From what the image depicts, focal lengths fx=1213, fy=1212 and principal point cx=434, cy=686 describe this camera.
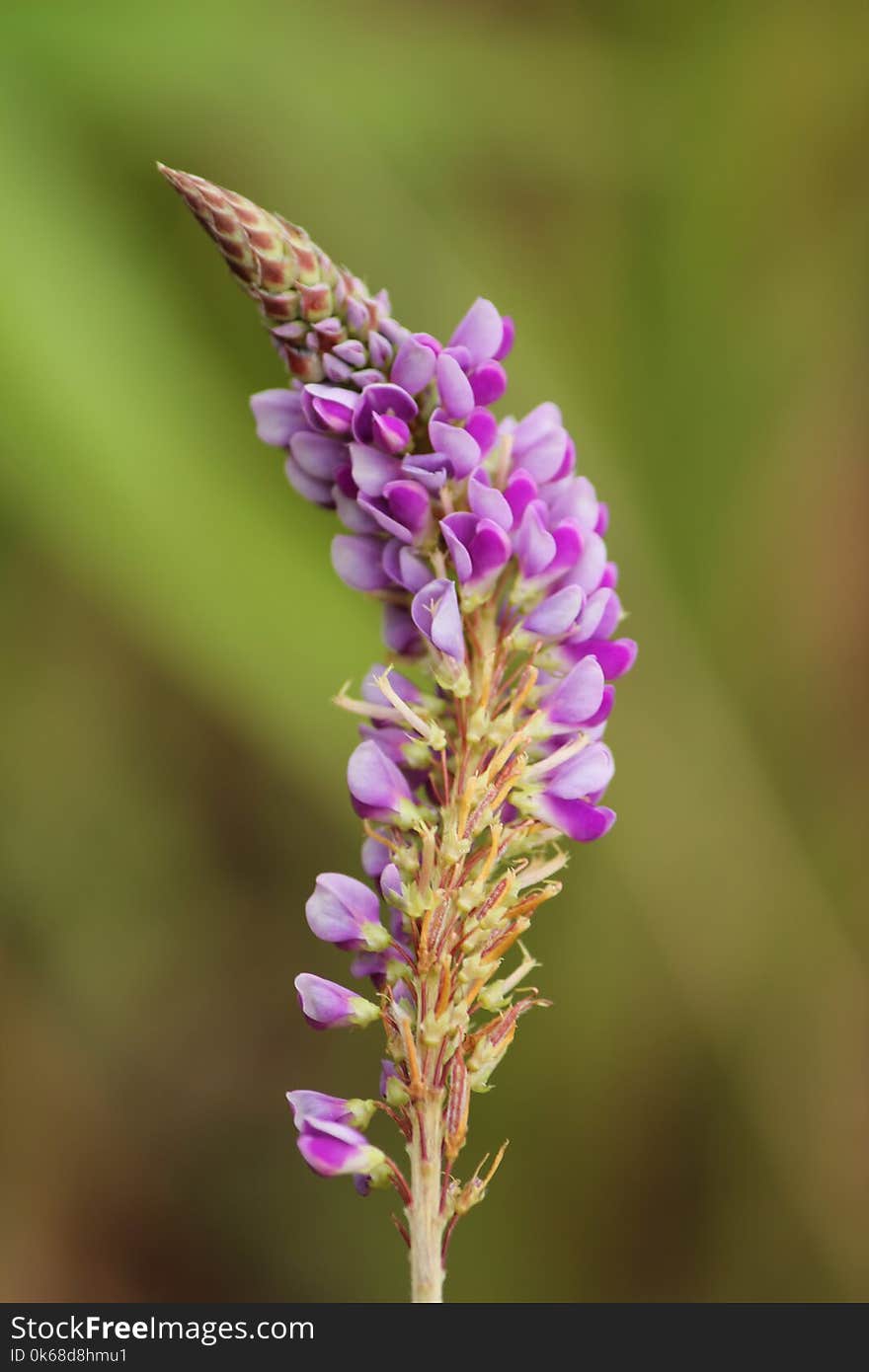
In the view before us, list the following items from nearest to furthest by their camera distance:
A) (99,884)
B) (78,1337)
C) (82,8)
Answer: (78,1337), (82,8), (99,884)

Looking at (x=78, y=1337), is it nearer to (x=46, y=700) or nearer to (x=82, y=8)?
(x=46, y=700)

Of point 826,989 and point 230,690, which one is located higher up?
point 230,690

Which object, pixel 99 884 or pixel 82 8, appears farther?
pixel 99 884

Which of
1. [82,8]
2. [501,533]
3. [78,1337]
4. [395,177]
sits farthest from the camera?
[395,177]

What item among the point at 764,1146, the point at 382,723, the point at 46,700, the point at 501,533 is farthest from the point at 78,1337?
the point at 764,1146

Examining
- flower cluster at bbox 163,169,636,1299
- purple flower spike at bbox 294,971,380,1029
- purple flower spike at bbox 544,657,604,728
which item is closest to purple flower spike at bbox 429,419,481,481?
flower cluster at bbox 163,169,636,1299

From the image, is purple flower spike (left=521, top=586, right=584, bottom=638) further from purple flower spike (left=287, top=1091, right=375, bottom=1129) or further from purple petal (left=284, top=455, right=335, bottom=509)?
purple flower spike (left=287, top=1091, right=375, bottom=1129)

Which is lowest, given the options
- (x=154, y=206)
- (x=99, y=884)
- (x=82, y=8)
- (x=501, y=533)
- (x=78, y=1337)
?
(x=78, y=1337)
